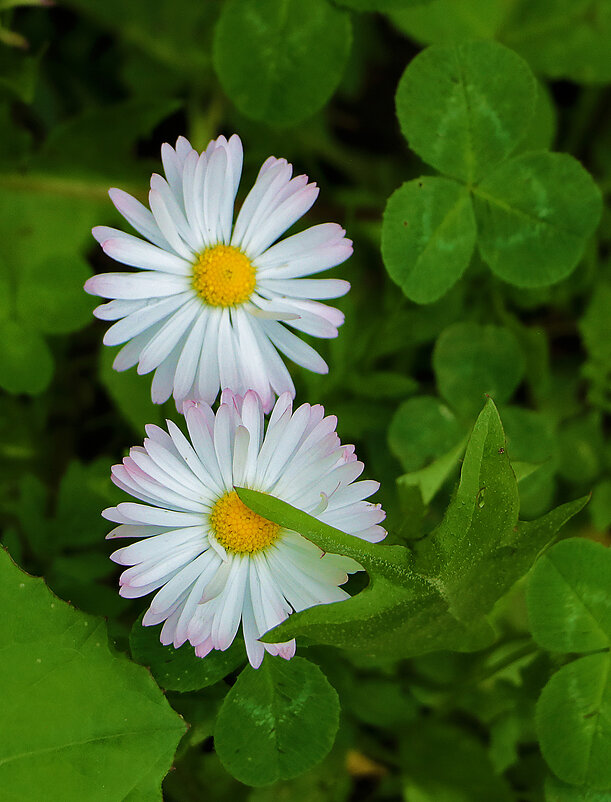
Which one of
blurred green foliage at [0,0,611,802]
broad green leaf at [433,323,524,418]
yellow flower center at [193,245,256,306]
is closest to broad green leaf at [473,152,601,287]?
blurred green foliage at [0,0,611,802]

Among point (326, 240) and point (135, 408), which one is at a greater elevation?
point (326, 240)

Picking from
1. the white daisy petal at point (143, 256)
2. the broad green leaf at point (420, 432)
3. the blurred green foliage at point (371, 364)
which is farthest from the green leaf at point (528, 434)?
the white daisy petal at point (143, 256)

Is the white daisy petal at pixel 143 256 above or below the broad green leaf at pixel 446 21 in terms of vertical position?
below

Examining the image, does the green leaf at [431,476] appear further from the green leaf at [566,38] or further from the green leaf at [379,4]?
the green leaf at [566,38]

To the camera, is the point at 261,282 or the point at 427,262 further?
the point at 427,262

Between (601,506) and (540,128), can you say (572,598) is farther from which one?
(540,128)

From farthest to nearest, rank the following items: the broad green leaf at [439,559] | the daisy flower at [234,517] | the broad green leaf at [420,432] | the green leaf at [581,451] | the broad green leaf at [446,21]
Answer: the broad green leaf at [446,21] → the green leaf at [581,451] → the broad green leaf at [420,432] → the daisy flower at [234,517] → the broad green leaf at [439,559]

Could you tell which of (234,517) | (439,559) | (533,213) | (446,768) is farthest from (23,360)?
(446,768)

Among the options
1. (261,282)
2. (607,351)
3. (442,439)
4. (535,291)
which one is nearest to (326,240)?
(261,282)

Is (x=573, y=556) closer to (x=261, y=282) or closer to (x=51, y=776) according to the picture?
(x=261, y=282)
